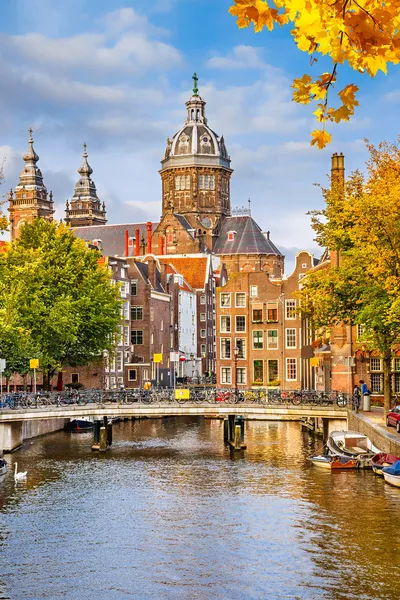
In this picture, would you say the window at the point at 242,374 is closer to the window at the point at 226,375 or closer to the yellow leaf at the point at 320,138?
the window at the point at 226,375

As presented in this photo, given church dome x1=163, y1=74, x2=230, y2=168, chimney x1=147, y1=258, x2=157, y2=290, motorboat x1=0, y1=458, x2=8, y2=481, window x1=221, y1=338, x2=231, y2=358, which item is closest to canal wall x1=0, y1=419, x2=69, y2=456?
motorboat x1=0, y1=458, x2=8, y2=481

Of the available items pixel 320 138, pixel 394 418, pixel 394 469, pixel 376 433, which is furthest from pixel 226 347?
pixel 320 138

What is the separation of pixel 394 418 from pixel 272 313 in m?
45.0

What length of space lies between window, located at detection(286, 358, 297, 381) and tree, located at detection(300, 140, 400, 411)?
35349 mm

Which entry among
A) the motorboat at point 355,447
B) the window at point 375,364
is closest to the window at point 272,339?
the window at point 375,364

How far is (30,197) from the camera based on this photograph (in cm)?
19000

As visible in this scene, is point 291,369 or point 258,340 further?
point 258,340

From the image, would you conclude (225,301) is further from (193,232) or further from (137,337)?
(193,232)

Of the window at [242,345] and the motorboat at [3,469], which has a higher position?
the window at [242,345]

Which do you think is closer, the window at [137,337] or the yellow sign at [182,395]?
the yellow sign at [182,395]

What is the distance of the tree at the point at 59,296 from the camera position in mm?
70000

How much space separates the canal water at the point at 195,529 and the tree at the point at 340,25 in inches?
794

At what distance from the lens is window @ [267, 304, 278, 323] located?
9362 centimetres

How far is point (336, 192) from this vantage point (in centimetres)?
5497
